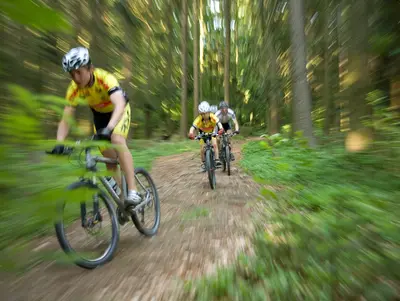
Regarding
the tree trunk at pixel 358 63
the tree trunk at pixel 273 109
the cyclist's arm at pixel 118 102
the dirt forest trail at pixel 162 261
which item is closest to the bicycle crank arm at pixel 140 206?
the dirt forest trail at pixel 162 261

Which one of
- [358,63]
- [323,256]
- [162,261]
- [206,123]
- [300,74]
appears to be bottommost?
[162,261]

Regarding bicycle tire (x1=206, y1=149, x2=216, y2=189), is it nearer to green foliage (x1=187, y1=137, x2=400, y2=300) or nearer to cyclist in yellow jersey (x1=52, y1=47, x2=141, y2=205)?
green foliage (x1=187, y1=137, x2=400, y2=300)

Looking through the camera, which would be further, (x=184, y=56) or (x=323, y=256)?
(x=184, y=56)

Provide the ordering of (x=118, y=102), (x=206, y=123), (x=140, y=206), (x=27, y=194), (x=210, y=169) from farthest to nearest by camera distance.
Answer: (x=206, y=123)
(x=210, y=169)
(x=140, y=206)
(x=118, y=102)
(x=27, y=194)

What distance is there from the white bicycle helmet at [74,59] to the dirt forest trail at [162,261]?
75.1 inches

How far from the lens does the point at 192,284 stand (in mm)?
2861

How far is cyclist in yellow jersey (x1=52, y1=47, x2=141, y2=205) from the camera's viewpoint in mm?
3059

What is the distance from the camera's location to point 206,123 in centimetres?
852

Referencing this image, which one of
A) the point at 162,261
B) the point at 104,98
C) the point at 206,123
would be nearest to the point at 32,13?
the point at 104,98

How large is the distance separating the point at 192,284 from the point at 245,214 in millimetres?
2366

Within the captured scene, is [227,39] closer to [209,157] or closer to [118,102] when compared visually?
[209,157]

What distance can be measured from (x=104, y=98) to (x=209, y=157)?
166 inches

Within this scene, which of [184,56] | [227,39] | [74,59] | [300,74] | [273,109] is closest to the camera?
[74,59]

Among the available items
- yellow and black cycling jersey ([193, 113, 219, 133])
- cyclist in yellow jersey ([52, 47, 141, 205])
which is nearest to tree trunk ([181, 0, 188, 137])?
yellow and black cycling jersey ([193, 113, 219, 133])
